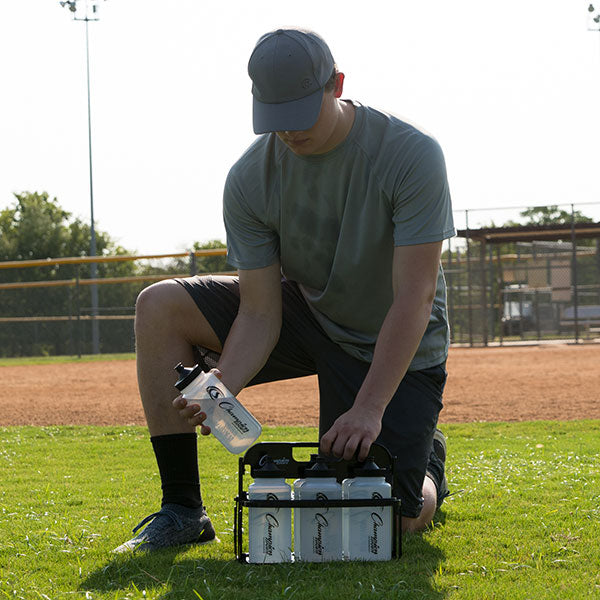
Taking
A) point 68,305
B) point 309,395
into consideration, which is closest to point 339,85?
point 309,395

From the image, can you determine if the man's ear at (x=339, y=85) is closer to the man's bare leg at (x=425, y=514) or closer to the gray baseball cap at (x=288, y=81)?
the gray baseball cap at (x=288, y=81)

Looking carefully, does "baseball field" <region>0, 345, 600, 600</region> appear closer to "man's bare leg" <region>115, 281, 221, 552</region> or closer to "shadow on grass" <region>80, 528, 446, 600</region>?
"shadow on grass" <region>80, 528, 446, 600</region>

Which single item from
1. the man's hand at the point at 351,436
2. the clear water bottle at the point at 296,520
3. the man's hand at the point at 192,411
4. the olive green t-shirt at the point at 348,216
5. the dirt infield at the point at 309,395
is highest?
the olive green t-shirt at the point at 348,216

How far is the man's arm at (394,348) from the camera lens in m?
2.72

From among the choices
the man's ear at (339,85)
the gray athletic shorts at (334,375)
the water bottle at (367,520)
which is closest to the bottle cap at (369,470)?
the water bottle at (367,520)

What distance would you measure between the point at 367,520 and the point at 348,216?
1.15 metres

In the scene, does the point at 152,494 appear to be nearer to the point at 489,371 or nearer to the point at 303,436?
the point at 303,436

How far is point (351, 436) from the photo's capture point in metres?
2.70

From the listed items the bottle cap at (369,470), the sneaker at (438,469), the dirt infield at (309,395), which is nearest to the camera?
the bottle cap at (369,470)

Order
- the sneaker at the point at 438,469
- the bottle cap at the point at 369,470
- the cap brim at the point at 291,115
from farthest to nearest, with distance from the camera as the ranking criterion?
the sneaker at the point at 438,469 → the cap brim at the point at 291,115 → the bottle cap at the point at 369,470

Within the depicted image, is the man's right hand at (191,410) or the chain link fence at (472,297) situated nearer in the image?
the man's right hand at (191,410)

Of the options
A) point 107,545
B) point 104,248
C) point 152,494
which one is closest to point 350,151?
point 107,545

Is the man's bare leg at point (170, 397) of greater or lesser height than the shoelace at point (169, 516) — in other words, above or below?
above

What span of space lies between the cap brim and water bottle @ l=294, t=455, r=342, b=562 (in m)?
1.11
